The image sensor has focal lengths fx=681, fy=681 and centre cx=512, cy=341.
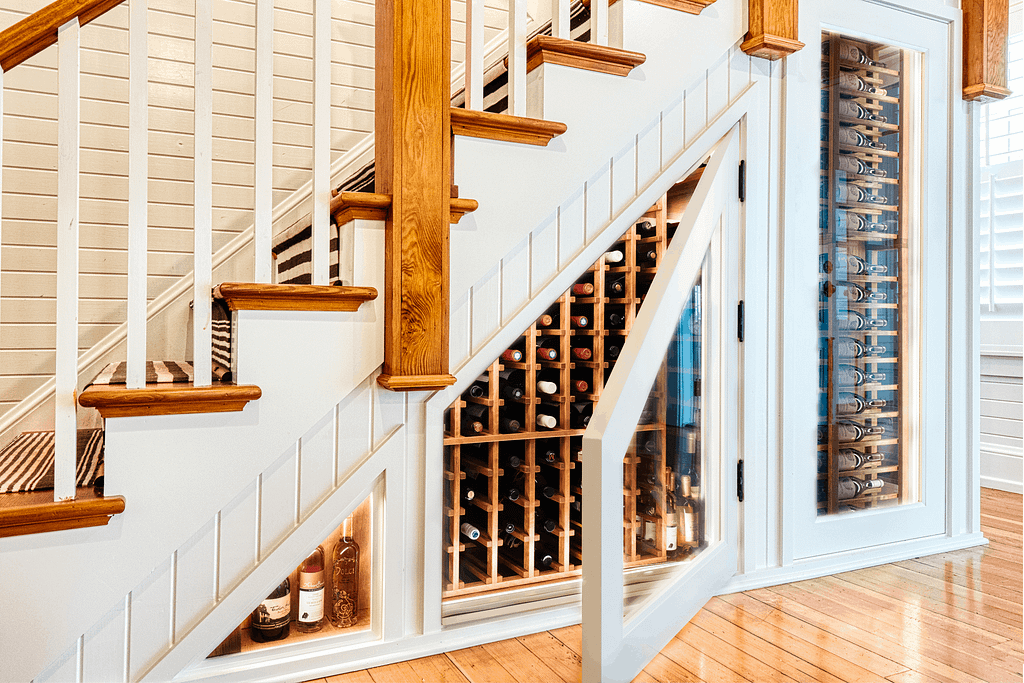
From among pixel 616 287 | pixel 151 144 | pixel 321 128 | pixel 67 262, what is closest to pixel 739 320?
pixel 616 287

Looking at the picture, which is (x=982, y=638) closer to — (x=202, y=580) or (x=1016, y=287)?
(x=202, y=580)

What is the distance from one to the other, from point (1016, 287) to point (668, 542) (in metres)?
3.05

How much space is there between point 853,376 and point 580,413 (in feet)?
3.32

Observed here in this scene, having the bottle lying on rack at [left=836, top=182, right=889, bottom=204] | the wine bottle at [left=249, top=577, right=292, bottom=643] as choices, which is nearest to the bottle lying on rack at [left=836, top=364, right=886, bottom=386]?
the bottle lying on rack at [left=836, top=182, right=889, bottom=204]

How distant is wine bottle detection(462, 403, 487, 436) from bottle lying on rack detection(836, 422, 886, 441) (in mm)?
1261

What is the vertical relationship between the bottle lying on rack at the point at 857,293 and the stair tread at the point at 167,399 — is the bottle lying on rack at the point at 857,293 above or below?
above

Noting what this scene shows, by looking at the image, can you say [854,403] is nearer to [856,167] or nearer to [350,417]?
[856,167]

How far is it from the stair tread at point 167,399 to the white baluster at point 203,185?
0.14 ft

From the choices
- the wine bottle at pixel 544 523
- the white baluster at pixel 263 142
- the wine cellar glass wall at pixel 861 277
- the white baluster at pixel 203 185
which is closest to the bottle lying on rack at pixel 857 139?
the wine cellar glass wall at pixel 861 277

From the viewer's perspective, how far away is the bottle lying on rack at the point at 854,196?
236cm

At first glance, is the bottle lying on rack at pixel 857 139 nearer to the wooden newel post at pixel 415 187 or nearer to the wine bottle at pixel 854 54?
the wine bottle at pixel 854 54

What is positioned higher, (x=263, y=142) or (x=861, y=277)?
(x=263, y=142)

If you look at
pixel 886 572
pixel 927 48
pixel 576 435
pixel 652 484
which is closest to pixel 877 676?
pixel 652 484

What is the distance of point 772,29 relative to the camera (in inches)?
83.7
